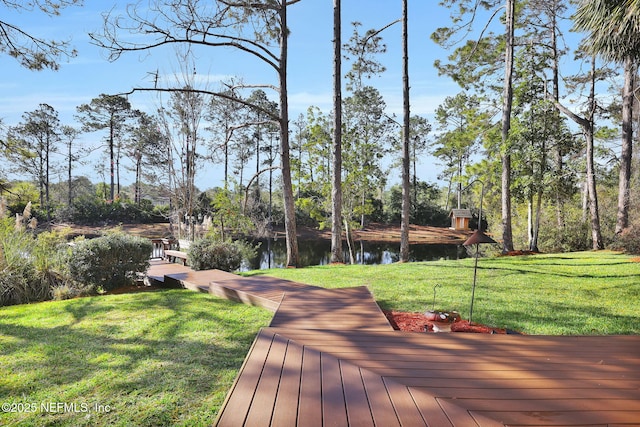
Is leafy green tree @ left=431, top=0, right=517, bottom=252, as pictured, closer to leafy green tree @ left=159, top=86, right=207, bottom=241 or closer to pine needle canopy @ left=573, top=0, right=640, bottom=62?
pine needle canopy @ left=573, top=0, right=640, bottom=62

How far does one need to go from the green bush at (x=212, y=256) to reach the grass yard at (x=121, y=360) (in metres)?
2.63

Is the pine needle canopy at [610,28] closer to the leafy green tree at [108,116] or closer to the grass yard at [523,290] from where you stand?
the grass yard at [523,290]

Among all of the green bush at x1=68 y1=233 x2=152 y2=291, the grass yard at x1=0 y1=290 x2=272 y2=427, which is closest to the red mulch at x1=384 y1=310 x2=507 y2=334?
the grass yard at x1=0 y1=290 x2=272 y2=427

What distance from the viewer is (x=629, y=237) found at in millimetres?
9859

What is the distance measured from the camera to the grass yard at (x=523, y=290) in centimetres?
420

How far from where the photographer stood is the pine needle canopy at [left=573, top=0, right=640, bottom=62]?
6434 millimetres

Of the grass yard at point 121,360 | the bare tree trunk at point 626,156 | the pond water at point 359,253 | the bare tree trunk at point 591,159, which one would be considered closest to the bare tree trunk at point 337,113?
the grass yard at point 121,360

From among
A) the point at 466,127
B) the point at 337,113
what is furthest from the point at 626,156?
the point at 337,113

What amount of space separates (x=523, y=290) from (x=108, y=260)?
6917 millimetres

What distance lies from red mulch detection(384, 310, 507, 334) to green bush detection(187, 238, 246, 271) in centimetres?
444

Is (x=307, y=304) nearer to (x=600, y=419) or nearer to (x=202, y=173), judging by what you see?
(x=600, y=419)

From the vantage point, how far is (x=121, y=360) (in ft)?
10.0

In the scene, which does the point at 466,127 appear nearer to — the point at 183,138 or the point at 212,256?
the point at 183,138

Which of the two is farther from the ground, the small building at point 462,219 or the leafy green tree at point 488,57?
the leafy green tree at point 488,57
